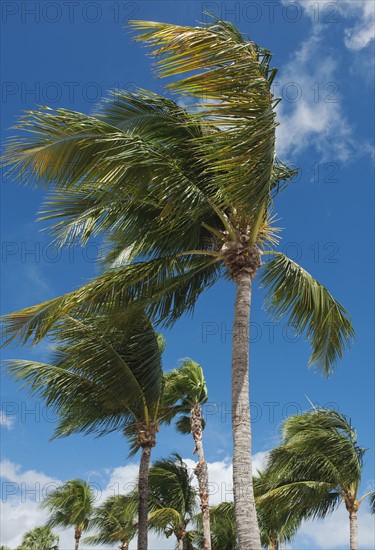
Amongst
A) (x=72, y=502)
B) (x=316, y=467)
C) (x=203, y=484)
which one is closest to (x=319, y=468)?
(x=316, y=467)

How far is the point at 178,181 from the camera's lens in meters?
9.45

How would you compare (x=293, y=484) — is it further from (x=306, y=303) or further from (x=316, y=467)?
(x=306, y=303)

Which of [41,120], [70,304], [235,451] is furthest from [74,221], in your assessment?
[235,451]

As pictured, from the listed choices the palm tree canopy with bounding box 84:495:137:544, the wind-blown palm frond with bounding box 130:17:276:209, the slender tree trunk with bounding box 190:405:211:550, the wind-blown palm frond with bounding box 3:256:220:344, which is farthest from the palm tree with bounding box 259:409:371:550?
the palm tree canopy with bounding box 84:495:137:544

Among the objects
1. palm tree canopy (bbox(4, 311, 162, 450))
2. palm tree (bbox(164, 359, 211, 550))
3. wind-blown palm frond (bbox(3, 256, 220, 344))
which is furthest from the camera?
palm tree (bbox(164, 359, 211, 550))

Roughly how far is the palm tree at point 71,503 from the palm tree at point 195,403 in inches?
483

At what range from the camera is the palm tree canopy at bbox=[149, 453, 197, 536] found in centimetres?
2225

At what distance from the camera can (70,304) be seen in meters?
10.2

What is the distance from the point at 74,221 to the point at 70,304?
1705 mm

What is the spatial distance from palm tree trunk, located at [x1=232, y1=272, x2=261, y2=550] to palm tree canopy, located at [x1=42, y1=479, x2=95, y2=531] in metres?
25.6

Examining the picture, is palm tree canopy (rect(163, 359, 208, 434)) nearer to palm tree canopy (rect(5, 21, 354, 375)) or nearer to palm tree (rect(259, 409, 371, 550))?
palm tree (rect(259, 409, 371, 550))

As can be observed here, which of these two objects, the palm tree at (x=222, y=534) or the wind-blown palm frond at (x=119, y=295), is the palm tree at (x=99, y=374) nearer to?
the wind-blown palm frond at (x=119, y=295)

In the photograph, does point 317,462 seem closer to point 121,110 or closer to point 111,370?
point 111,370

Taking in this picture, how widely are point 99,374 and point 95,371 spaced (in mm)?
119
